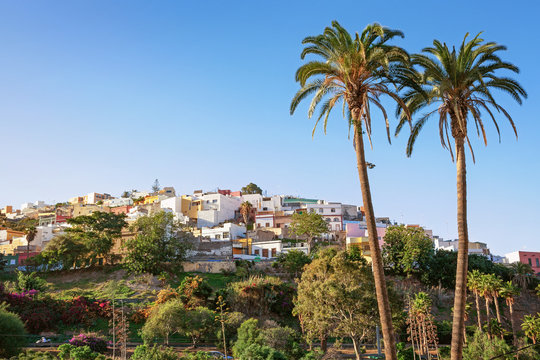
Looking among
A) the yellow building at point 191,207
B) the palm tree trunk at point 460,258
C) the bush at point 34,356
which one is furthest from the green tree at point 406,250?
the palm tree trunk at point 460,258

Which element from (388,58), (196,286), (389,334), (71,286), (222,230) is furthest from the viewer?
(222,230)

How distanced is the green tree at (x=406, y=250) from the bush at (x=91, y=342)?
1297 inches

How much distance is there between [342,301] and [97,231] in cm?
3613

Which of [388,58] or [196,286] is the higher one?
[388,58]

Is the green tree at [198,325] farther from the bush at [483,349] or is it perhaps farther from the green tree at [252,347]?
the bush at [483,349]

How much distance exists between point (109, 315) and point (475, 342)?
26.0m

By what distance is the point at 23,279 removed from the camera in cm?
4194

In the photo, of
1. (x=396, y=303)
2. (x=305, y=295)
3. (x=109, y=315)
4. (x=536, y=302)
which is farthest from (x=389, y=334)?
(x=536, y=302)

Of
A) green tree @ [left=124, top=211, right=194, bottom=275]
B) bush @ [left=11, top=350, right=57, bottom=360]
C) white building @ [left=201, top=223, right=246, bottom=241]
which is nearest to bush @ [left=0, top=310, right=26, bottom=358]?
bush @ [left=11, top=350, right=57, bottom=360]

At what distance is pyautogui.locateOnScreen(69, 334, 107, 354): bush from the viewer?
100.0 feet

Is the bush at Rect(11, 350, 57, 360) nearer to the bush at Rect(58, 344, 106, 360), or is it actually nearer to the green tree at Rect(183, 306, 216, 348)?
the bush at Rect(58, 344, 106, 360)

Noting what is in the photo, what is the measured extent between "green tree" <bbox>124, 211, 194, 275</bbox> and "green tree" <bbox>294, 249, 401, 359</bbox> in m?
23.1

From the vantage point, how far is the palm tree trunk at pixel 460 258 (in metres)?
15.5

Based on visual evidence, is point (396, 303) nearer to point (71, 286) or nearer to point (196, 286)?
point (196, 286)
